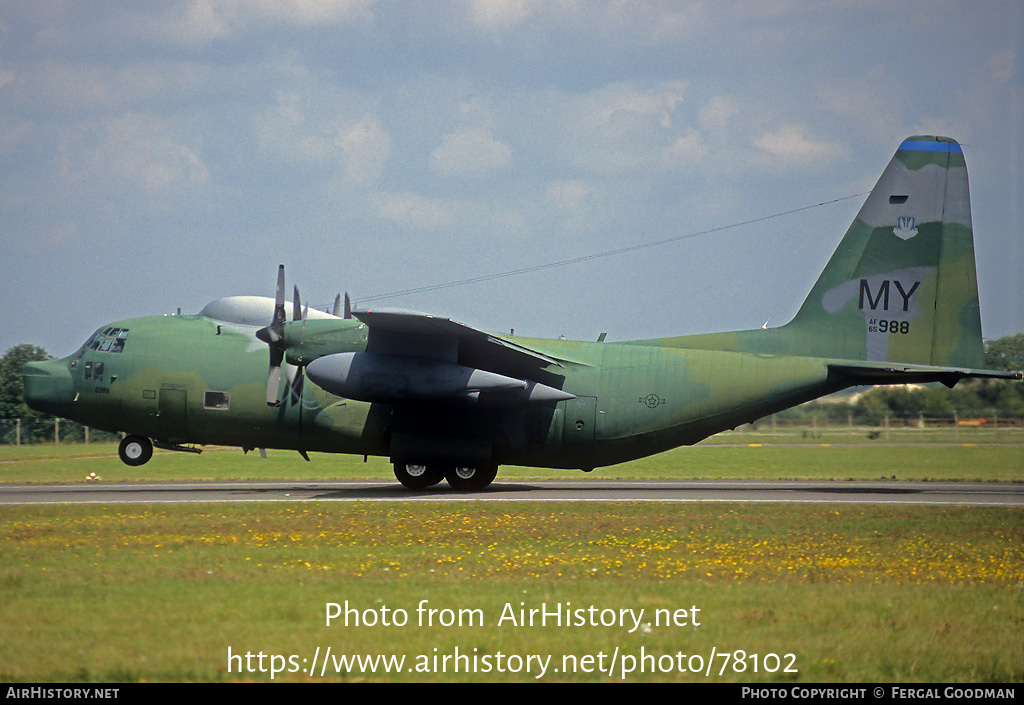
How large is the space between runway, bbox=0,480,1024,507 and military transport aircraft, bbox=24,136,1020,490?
122 centimetres

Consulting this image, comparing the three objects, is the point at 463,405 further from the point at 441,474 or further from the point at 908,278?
the point at 908,278

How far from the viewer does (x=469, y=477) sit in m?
26.0

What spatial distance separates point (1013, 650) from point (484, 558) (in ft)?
26.8

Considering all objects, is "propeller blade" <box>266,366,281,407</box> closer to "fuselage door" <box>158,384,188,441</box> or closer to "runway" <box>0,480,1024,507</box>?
"runway" <box>0,480,1024,507</box>

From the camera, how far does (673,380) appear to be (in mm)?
25312

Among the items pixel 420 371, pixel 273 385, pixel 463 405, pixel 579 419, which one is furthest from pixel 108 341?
pixel 579 419

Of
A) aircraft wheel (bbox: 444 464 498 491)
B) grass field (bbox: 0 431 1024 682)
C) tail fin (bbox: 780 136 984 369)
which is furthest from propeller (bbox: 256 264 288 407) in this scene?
tail fin (bbox: 780 136 984 369)

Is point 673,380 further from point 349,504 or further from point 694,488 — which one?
point 349,504

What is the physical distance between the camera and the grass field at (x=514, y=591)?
30.8ft

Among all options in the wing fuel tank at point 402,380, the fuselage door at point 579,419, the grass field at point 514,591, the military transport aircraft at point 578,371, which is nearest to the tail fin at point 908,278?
the military transport aircraft at point 578,371

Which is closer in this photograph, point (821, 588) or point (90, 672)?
point (90, 672)

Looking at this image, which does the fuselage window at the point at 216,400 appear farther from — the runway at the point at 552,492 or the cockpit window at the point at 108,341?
the cockpit window at the point at 108,341
